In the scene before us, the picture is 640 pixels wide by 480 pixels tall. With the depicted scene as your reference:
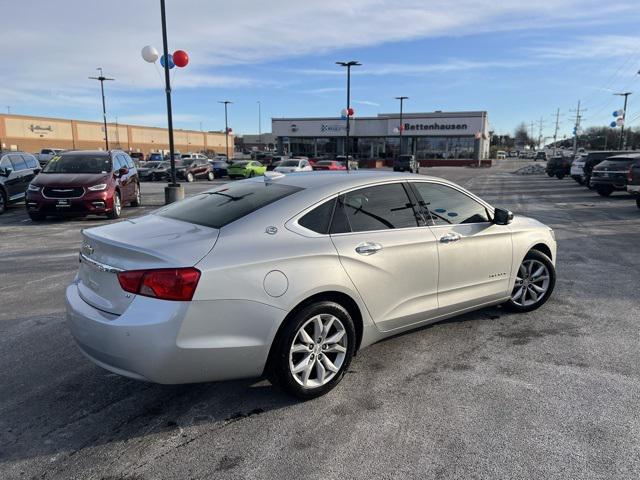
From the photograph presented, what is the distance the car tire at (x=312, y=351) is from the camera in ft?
10.7

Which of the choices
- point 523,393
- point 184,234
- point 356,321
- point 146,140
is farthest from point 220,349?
point 146,140

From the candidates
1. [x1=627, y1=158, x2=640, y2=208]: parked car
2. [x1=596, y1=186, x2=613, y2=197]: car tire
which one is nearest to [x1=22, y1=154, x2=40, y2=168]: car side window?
[x1=627, y1=158, x2=640, y2=208]: parked car

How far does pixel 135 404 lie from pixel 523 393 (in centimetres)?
279

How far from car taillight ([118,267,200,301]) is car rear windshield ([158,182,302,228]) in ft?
1.81

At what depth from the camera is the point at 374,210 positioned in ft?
13.0

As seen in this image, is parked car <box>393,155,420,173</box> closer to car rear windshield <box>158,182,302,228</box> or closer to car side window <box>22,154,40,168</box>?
car side window <box>22,154,40,168</box>

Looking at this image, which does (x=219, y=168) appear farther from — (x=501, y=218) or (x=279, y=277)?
(x=279, y=277)

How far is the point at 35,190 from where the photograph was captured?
11703 millimetres

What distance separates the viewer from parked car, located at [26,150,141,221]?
11.6 meters

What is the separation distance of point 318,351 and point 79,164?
1137 cm

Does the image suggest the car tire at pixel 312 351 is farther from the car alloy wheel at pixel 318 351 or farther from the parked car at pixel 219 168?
the parked car at pixel 219 168

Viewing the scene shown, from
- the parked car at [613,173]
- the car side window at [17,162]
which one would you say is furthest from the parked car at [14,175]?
the parked car at [613,173]

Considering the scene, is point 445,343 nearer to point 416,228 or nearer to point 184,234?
point 416,228

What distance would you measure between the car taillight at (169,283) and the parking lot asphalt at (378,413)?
0.92 meters
